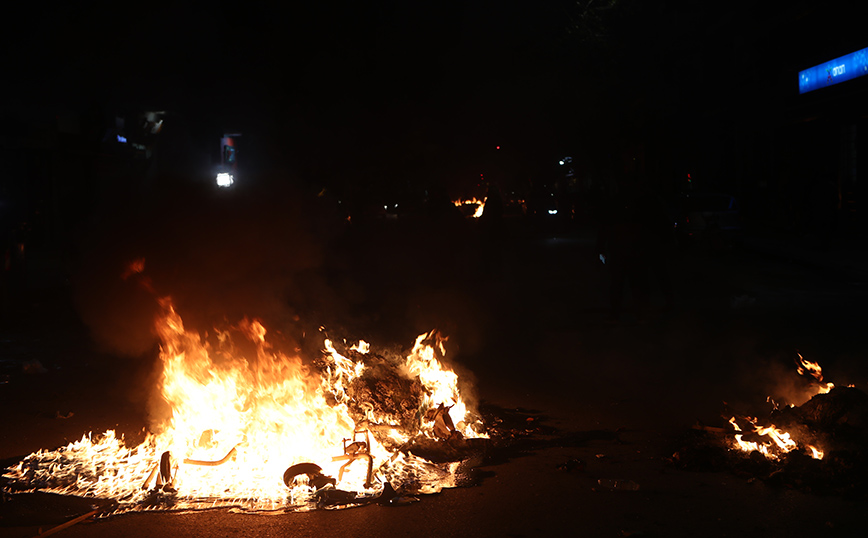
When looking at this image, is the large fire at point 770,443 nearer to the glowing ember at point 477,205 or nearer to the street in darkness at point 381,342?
the street in darkness at point 381,342

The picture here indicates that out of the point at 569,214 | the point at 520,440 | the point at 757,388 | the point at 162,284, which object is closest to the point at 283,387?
the point at 162,284

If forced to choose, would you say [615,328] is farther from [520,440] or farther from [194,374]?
[194,374]

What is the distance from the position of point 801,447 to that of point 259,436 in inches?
134

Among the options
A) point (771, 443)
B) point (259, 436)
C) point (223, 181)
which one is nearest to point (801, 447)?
point (771, 443)

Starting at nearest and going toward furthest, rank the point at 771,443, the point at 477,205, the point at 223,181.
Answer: the point at 771,443, the point at 223,181, the point at 477,205

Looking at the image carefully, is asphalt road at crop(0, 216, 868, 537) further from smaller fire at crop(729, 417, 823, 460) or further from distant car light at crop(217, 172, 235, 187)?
distant car light at crop(217, 172, 235, 187)

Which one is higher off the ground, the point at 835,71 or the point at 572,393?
the point at 835,71

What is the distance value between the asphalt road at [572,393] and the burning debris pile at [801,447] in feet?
0.42

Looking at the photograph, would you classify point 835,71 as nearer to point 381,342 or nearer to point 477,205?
point 477,205

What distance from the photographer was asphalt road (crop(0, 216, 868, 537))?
12.6ft

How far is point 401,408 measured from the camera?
519 cm

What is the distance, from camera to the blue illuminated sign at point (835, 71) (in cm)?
2219

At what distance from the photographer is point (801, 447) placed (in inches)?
179

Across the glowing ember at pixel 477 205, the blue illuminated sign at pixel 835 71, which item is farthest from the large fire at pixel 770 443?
the blue illuminated sign at pixel 835 71
